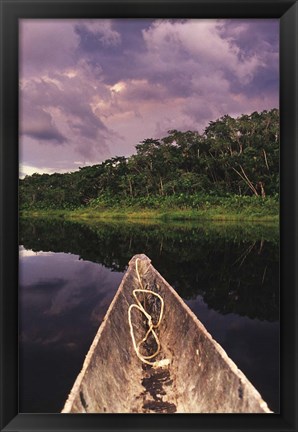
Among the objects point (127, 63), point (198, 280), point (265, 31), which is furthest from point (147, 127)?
point (198, 280)

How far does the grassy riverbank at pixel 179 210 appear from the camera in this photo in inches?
380

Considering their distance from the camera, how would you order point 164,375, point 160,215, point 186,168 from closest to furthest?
point 164,375
point 186,168
point 160,215

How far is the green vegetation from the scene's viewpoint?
973 centimetres

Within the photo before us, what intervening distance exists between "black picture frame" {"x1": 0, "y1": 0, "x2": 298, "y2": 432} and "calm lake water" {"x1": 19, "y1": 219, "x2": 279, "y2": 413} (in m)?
0.14

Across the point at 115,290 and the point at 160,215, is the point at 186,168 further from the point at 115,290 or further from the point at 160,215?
the point at 115,290

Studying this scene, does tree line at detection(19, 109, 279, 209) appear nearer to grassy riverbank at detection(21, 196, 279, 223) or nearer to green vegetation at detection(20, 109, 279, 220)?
green vegetation at detection(20, 109, 279, 220)

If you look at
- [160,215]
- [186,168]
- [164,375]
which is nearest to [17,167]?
[164,375]

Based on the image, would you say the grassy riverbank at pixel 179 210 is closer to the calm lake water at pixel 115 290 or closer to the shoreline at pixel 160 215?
the shoreline at pixel 160 215

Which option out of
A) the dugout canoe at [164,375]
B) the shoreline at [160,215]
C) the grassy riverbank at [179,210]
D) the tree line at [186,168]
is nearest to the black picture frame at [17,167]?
the dugout canoe at [164,375]

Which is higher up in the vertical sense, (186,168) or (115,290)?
(186,168)

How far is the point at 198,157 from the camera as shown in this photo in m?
10.6

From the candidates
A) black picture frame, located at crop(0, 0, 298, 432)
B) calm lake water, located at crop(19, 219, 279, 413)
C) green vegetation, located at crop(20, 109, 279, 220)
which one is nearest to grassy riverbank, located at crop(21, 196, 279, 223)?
green vegetation, located at crop(20, 109, 279, 220)

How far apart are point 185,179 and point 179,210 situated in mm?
943

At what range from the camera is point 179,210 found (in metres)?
11.2
